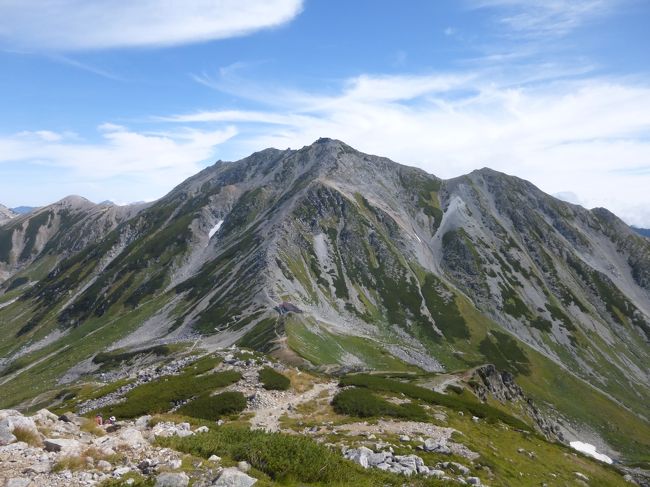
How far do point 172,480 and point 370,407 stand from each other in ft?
117

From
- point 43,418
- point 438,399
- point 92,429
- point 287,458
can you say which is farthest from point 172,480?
point 438,399

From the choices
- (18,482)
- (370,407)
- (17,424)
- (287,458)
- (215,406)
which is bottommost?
(215,406)

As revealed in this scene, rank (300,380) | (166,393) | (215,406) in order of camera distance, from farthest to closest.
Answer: (300,380)
(166,393)
(215,406)

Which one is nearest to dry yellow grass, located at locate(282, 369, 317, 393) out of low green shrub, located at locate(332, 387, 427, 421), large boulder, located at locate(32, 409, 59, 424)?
low green shrub, located at locate(332, 387, 427, 421)

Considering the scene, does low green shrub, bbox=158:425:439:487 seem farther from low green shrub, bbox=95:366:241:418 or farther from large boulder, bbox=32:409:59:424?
low green shrub, bbox=95:366:241:418

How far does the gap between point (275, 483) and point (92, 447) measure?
320 inches

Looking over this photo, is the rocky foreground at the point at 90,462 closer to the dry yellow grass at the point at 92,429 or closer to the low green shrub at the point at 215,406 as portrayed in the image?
the dry yellow grass at the point at 92,429

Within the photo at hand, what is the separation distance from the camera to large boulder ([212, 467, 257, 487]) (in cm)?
1747

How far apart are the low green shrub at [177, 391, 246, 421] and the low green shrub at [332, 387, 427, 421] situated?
434 inches

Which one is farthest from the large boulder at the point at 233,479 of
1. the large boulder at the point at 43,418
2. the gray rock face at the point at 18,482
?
the large boulder at the point at 43,418

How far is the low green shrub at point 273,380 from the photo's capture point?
5751 centimetres

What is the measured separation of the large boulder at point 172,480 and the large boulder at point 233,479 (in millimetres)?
1150

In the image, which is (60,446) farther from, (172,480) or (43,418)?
(43,418)

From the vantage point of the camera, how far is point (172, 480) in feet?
56.2
